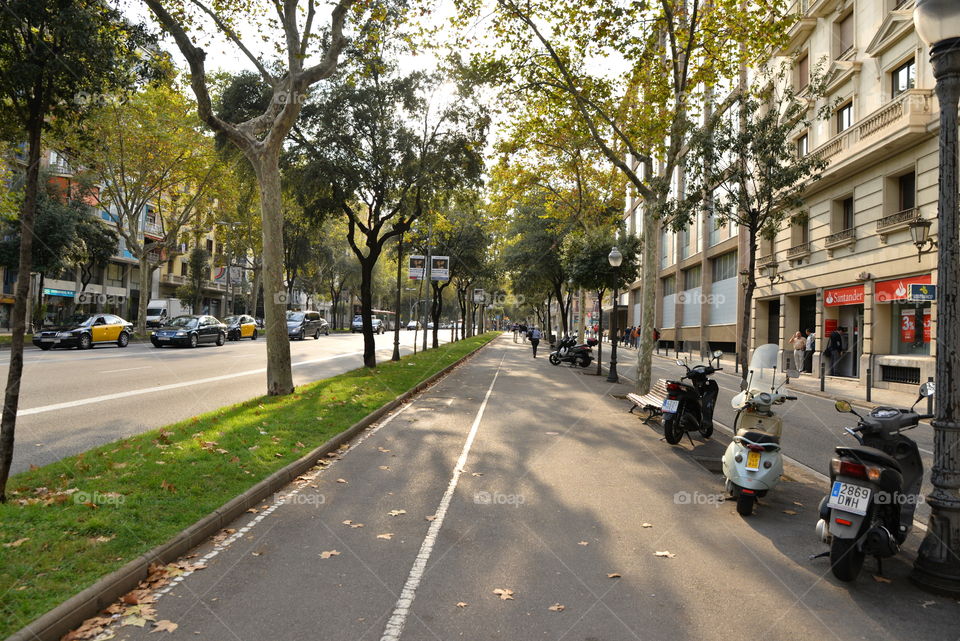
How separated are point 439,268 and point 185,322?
1207 centimetres

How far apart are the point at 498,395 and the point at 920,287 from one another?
10.6 meters

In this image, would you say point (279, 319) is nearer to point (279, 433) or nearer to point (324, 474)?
point (279, 433)

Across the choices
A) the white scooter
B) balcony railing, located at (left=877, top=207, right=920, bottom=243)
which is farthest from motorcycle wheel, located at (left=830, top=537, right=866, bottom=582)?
balcony railing, located at (left=877, top=207, right=920, bottom=243)

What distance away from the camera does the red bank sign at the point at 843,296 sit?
69.3ft

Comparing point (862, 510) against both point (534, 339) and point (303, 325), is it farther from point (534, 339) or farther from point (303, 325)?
point (303, 325)

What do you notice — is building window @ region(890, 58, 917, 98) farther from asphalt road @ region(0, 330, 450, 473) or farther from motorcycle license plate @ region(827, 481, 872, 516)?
asphalt road @ region(0, 330, 450, 473)

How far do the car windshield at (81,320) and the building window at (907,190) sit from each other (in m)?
30.4

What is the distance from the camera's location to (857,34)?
21.0 m

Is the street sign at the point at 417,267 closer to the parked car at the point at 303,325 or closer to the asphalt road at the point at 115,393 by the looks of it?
the asphalt road at the point at 115,393

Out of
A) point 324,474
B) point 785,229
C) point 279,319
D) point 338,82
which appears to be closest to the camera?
point 324,474

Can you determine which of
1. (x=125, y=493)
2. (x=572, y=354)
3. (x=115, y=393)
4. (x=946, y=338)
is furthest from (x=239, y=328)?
(x=946, y=338)

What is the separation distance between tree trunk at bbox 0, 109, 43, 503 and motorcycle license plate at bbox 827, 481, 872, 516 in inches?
240

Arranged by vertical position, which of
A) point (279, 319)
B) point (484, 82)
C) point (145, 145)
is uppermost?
point (145, 145)

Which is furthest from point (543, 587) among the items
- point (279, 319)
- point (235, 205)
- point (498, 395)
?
point (235, 205)
